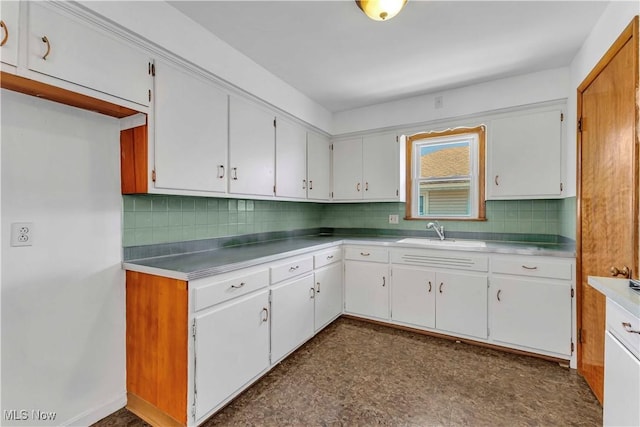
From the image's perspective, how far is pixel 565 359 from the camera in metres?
2.25

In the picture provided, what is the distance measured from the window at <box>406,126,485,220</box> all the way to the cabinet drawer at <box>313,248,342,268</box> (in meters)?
1.03

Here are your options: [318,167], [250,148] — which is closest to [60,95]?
[250,148]

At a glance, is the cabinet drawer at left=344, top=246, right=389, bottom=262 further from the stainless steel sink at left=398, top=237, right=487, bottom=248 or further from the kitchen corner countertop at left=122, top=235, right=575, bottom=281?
the stainless steel sink at left=398, top=237, right=487, bottom=248

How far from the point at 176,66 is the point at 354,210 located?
2594mm

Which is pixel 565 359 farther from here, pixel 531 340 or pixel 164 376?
pixel 164 376

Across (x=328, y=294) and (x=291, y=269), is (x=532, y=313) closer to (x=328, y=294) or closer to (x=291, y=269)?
(x=328, y=294)

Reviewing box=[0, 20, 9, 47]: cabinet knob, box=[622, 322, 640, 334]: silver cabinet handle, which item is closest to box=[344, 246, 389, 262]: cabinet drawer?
box=[622, 322, 640, 334]: silver cabinet handle

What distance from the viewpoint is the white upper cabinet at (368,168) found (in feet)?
10.8

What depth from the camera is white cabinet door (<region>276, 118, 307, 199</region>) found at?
2766 millimetres

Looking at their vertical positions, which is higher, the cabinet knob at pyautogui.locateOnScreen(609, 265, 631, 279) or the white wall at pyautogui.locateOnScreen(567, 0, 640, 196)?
the white wall at pyautogui.locateOnScreen(567, 0, 640, 196)

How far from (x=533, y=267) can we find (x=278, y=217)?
2438 mm

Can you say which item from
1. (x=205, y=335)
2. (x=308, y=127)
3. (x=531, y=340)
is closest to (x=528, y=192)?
(x=531, y=340)

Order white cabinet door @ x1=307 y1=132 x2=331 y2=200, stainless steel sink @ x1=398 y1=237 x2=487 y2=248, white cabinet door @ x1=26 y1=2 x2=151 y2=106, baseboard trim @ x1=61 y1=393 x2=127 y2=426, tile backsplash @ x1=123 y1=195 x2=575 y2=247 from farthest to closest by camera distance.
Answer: white cabinet door @ x1=307 y1=132 x2=331 y2=200 < stainless steel sink @ x1=398 y1=237 x2=487 y2=248 < tile backsplash @ x1=123 y1=195 x2=575 y2=247 < baseboard trim @ x1=61 y1=393 x2=127 y2=426 < white cabinet door @ x1=26 y1=2 x2=151 y2=106

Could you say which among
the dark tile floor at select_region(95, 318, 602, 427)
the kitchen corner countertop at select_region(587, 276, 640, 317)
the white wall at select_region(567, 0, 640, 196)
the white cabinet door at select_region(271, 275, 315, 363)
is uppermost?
the white wall at select_region(567, 0, 640, 196)
